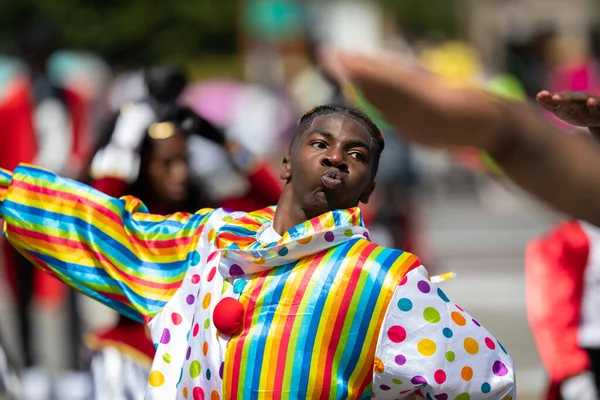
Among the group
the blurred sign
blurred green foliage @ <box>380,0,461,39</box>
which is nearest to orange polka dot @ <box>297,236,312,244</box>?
the blurred sign

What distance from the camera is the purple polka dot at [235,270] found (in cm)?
276

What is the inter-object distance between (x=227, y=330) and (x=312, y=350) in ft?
0.62

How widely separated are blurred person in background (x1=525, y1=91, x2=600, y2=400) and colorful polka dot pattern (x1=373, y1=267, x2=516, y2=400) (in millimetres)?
2071

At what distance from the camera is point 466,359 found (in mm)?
2594

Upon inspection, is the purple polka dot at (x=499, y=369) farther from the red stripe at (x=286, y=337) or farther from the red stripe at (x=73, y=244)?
the red stripe at (x=73, y=244)

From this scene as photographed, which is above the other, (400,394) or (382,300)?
(382,300)

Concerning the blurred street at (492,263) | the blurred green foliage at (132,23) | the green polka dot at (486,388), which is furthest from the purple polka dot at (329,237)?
the blurred green foliage at (132,23)

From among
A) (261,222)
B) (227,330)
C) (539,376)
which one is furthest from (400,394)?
(539,376)

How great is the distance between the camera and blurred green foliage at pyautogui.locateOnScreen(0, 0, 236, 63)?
27.2 meters

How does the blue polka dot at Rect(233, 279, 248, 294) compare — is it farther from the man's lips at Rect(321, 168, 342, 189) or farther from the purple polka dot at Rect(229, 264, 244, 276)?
the man's lips at Rect(321, 168, 342, 189)

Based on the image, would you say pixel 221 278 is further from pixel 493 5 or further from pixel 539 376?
pixel 493 5

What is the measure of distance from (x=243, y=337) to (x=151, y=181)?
2064 mm

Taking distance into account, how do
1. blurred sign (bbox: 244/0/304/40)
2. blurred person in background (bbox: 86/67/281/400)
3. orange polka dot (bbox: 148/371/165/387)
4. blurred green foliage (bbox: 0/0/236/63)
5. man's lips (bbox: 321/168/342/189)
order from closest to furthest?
man's lips (bbox: 321/168/342/189) < orange polka dot (bbox: 148/371/165/387) < blurred person in background (bbox: 86/67/281/400) < blurred sign (bbox: 244/0/304/40) < blurred green foliage (bbox: 0/0/236/63)

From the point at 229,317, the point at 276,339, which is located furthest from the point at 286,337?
the point at 229,317
